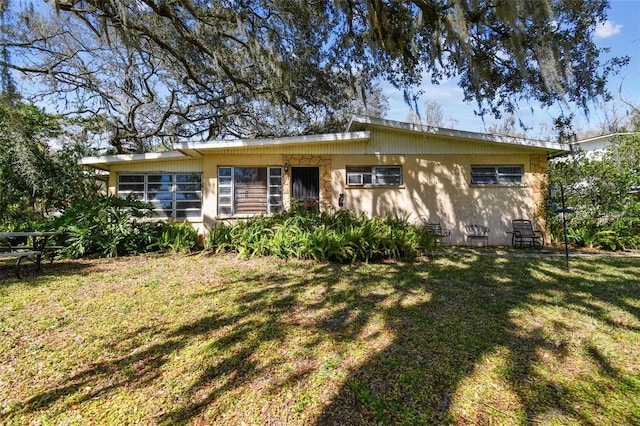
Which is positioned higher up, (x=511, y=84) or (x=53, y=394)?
(x=511, y=84)

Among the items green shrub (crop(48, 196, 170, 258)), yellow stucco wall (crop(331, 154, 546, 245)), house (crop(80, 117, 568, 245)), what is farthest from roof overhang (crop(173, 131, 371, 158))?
green shrub (crop(48, 196, 170, 258))

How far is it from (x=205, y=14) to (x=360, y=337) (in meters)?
8.40

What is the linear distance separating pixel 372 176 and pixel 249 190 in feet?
12.4

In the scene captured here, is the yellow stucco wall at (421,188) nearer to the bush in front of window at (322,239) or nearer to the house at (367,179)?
the house at (367,179)

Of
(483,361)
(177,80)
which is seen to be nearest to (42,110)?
(177,80)

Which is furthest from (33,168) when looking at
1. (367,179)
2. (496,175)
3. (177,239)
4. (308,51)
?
(496,175)

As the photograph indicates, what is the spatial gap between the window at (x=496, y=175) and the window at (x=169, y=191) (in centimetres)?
849

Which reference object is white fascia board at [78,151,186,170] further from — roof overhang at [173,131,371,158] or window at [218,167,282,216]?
window at [218,167,282,216]

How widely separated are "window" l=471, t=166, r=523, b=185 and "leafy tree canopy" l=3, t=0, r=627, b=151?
1.81 metres

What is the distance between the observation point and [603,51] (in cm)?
674

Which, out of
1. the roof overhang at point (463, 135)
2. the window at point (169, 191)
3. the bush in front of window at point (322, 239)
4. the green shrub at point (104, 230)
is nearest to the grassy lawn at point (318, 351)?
the bush in front of window at point (322, 239)

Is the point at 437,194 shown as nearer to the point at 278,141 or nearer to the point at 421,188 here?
the point at 421,188

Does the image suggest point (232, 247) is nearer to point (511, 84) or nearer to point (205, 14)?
point (205, 14)

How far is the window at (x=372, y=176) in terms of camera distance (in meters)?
9.45
